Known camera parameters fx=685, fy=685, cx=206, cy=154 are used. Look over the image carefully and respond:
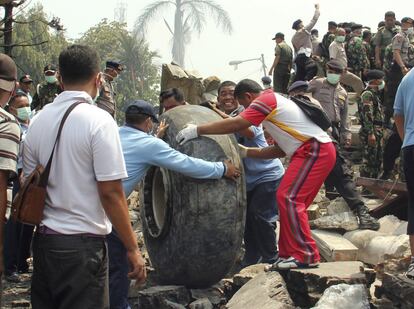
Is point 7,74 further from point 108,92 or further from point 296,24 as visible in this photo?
point 296,24

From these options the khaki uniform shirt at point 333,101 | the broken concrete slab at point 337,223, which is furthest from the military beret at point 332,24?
the broken concrete slab at point 337,223

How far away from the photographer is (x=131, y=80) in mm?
42531

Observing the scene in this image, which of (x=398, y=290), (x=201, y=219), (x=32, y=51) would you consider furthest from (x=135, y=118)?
(x=32, y=51)

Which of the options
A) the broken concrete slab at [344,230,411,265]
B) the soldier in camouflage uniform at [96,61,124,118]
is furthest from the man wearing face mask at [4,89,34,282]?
the broken concrete slab at [344,230,411,265]

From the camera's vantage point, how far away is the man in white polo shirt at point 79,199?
3215 millimetres

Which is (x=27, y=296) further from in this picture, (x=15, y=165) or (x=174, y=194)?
(x=15, y=165)

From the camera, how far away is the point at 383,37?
14766mm

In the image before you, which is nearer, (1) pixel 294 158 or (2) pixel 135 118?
(2) pixel 135 118

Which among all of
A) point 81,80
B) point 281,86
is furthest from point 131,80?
point 81,80

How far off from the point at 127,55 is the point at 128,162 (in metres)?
37.8

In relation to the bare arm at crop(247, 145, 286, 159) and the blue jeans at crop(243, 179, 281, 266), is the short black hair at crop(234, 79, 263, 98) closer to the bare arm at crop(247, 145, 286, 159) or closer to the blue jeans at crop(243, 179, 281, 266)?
the bare arm at crop(247, 145, 286, 159)

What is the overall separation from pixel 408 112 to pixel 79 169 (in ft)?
9.08

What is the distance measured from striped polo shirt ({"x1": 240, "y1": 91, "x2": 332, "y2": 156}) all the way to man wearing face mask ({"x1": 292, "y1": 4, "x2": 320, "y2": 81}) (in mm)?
9058

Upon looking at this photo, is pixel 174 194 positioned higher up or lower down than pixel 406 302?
higher up
